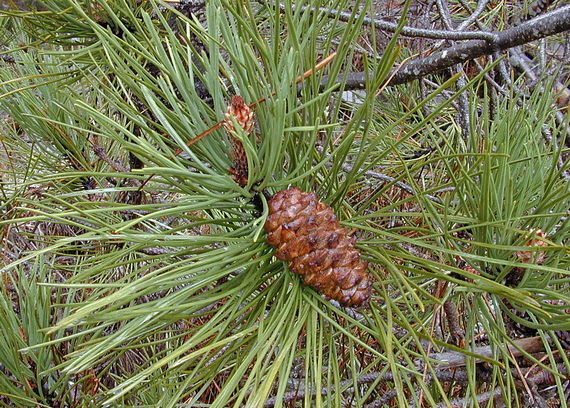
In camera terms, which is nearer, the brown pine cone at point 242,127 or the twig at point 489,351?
the brown pine cone at point 242,127

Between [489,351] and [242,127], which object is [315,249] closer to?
[242,127]

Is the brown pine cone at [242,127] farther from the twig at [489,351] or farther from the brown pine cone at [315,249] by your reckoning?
the twig at [489,351]

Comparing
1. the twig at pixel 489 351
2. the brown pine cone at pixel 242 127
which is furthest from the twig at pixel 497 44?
the twig at pixel 489 351

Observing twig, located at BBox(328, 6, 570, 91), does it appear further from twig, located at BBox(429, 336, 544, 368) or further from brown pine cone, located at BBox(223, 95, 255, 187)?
twig, located at BBox(429, 336, 544, 368)

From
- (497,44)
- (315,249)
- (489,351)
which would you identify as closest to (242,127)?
(315,249)

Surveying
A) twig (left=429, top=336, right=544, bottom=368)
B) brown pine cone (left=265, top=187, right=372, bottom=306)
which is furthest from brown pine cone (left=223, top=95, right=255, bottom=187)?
twig (left=429, top=336, right=544, bottom=368)
